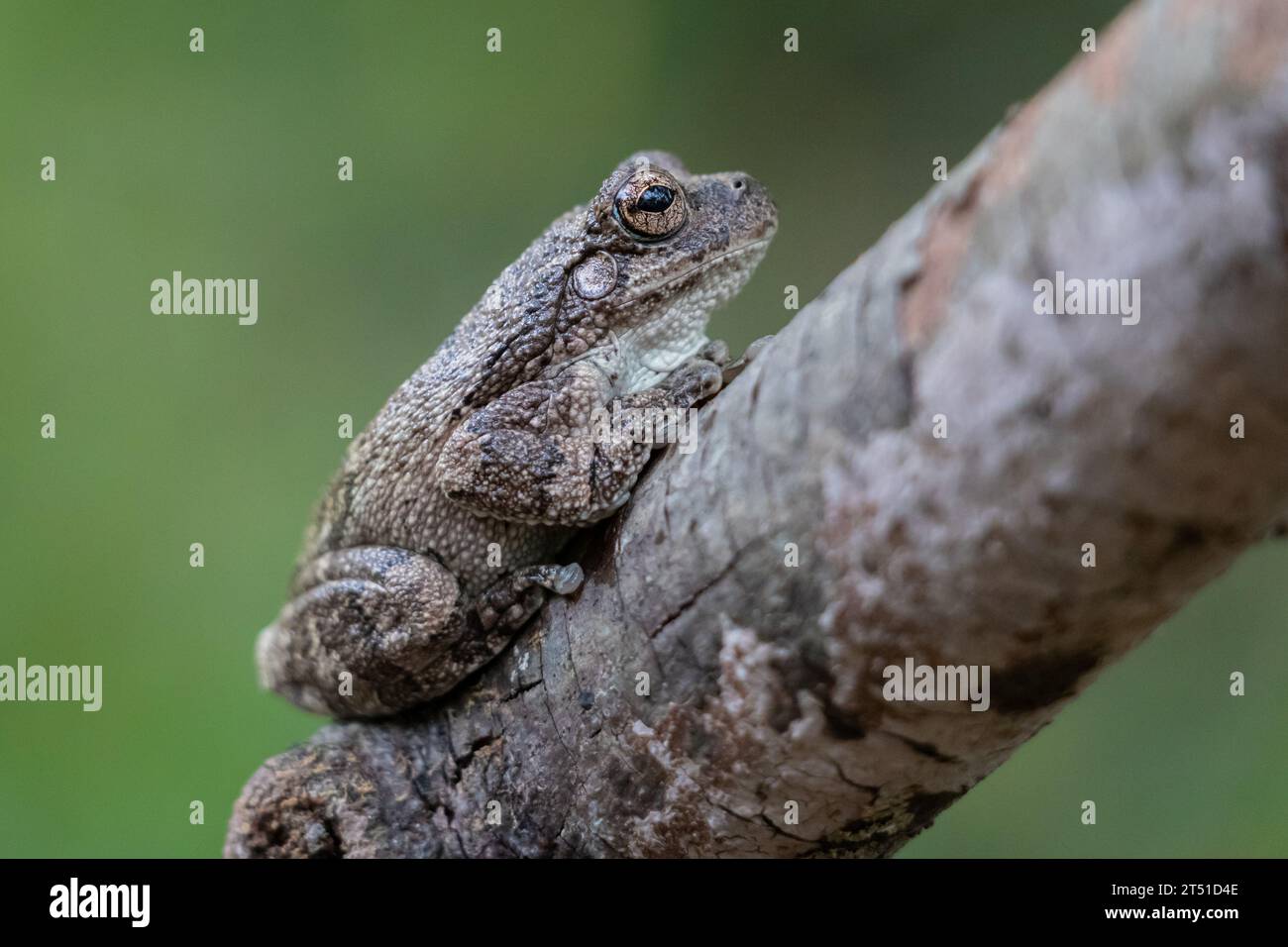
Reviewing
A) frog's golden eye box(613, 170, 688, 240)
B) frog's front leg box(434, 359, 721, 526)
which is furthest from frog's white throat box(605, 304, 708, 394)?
frog's golden eye box(613, 170, 688, 240)

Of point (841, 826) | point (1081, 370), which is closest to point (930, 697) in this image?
point (841, 826)

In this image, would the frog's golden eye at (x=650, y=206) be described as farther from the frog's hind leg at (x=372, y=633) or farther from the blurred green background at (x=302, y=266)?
the blurred green background at (x=302, y=266)

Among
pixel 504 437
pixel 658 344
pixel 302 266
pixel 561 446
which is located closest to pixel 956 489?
pixel 561 446

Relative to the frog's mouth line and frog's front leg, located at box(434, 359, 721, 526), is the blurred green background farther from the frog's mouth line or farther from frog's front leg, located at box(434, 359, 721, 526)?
frog's front leg, located at box(434, 359, 721, 526)

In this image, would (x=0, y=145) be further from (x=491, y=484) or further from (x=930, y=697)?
(x=930, y=697)

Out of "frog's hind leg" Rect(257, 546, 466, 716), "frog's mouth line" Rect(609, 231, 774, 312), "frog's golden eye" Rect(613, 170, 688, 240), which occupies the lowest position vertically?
"frog's hind leg" Rect(257, 546, 466, 716)
